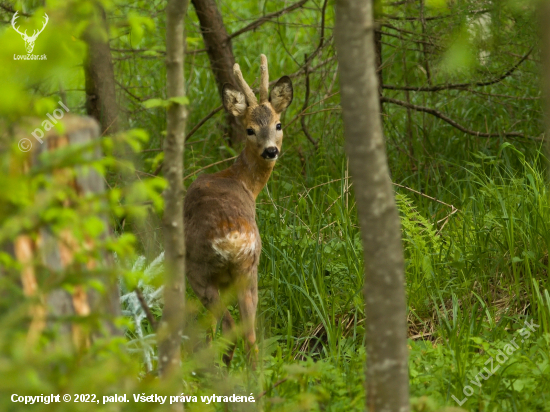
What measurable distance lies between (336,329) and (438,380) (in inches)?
45.2

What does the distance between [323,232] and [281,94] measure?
124 cm

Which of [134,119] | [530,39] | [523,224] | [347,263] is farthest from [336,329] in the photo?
[134,119]

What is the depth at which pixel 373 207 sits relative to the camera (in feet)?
6.44

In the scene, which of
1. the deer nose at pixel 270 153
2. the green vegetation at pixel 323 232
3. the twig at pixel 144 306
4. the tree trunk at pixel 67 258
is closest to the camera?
the green vegetation at pixel 323 232

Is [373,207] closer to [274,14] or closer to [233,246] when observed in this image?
[233,246]

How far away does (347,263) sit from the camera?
4.50 m

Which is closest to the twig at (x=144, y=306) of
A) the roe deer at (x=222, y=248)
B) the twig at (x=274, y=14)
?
the roe deer at (x=222, y=248)

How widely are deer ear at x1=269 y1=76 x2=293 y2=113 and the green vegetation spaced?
0.70 m

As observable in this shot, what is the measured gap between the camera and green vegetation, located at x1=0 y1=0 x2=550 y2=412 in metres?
1.67

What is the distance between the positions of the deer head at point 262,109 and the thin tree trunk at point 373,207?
3.05 meters

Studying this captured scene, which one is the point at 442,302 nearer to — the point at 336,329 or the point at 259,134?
the point at 336,329

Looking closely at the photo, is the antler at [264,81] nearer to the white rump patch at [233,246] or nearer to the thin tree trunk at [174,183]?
the white rump patch at [233,246]

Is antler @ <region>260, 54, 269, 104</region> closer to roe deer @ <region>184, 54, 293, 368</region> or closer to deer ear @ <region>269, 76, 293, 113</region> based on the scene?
deer ear @ <region>269, 76, 293, 113</region>

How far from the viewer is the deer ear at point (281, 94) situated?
548cm
